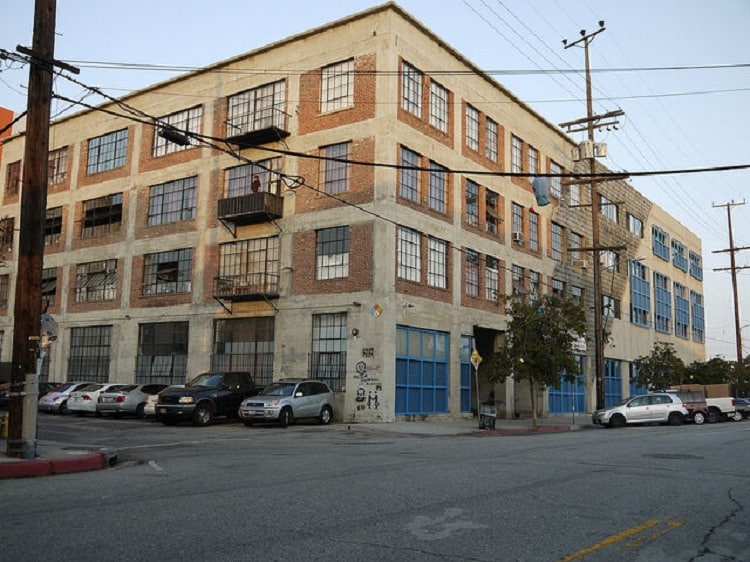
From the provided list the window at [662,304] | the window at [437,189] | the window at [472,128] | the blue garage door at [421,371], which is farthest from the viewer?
the window at [662,304]

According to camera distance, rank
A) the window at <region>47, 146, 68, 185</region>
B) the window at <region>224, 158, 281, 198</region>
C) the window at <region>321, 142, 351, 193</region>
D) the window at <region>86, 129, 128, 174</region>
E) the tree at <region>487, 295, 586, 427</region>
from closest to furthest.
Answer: the tree at <region>487, 295, 586, 427</region> < the window at <region>321, 142, 351, 193</region> < the window at <region>224, 158, 281, 198</region> < the window at <region>86, 129, 128, 174</region> < the window at <region>47, 146, 68, 185</region>

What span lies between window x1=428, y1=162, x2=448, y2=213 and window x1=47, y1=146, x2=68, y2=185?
22303mm

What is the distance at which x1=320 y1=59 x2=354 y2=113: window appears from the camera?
96.5 ft

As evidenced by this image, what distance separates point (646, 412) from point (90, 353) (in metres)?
27.0

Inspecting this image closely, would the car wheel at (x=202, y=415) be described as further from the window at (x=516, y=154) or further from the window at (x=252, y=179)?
the window at (x=516, y=154)

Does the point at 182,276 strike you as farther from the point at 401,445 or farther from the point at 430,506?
the point at 430,506

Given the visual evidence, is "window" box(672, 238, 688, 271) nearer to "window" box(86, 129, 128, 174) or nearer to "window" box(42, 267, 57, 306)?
"window" box(86, 129, 128, 174)

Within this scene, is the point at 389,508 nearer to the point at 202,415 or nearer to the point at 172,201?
the point at 202,415

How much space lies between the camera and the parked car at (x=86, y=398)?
28.2m

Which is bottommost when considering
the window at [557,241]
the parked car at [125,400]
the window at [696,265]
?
the parked car at [125,400]

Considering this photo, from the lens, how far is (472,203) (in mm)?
33688

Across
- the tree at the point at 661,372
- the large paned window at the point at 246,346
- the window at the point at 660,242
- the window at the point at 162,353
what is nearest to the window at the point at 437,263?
the large paned window at the point at 246,346

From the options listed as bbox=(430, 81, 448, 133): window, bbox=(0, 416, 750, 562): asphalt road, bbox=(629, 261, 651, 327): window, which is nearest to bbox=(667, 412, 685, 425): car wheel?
bbox=(430, 81, 448, 133): window

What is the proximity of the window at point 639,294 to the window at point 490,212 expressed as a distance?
62.6 feet
